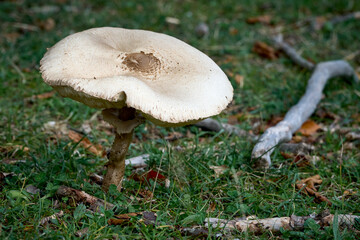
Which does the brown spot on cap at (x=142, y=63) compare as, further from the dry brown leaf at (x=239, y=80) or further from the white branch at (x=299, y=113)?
the dry brown leaf at (x=239, y=80)

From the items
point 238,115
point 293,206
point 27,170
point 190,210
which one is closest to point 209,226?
point 190,210

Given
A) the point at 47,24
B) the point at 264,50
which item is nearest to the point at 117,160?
the point at 264,50

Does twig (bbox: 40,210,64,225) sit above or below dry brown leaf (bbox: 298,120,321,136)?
above

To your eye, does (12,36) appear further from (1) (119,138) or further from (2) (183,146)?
(1) (119,138)

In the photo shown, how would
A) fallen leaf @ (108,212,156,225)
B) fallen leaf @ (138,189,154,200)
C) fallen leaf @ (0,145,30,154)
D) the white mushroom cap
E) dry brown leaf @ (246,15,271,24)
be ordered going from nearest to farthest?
the white mushroom cap → fallen leaf @ (108,212,156,225) → fallen leaf @ (138,189,154,200) → fallen leaf @ (0,145,30,154) → dry brown leaf @ (246,15,271,24)

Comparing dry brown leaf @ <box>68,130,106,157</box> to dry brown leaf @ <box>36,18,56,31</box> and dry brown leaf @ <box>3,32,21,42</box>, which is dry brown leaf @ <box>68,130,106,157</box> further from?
dry brown leaf @ <box>36,18,56,31</box>

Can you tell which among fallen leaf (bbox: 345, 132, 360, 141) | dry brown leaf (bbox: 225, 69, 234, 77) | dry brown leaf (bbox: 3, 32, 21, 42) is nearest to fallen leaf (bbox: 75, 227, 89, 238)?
fallen leaf (bbox: 345, 132, 360, 141)
